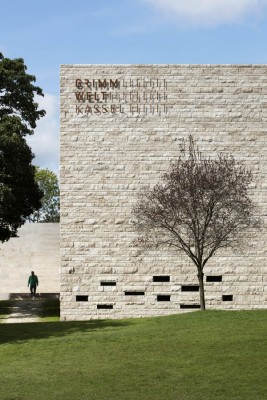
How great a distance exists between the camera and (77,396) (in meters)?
13.9

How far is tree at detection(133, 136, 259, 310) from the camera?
85.0 feet

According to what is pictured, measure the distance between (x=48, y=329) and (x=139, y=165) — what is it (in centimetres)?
737

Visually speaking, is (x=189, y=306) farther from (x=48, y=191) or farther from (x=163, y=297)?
(x=48, y=191)

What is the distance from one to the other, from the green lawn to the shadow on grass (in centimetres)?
3

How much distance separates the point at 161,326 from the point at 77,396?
8255mm

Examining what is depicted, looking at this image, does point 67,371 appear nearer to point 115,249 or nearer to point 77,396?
point 77,396

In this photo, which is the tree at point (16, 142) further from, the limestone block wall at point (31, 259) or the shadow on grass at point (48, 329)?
the limestone block wall at point (31, 259)

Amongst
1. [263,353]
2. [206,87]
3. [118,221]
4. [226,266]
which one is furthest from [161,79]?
[263,353]

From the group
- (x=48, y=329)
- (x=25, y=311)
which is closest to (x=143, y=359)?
(x=48, y=329)

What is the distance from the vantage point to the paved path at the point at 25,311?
29862mm

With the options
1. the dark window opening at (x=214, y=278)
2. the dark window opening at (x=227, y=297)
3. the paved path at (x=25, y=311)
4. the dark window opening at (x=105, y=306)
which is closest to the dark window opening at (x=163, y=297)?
the dark window opening at (x=214, y=278)

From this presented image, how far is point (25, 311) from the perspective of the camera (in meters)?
32.9

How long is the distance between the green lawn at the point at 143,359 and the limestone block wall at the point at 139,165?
3.79 metres

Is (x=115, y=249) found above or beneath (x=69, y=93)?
beneath
